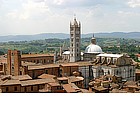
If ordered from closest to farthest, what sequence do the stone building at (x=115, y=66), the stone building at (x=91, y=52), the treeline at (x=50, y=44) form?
the treeline at (x=50, y=44) < the stone building at (x=115, y=66) < the stone building at (x=91, y=52)

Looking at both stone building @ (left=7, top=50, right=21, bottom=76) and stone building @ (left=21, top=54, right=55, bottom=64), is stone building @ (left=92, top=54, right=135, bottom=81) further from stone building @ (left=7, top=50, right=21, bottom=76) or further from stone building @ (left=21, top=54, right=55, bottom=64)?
stone building @ (left=7, top=50, right=21, bottom=76)

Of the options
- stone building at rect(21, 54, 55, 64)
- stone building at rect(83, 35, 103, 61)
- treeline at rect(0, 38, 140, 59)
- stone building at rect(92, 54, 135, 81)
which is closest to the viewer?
treeline at rect(0, 38, 140, 59)

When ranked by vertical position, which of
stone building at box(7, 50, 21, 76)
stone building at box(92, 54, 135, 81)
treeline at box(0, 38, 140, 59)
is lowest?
stone building at box(92, 54, 135, 81)

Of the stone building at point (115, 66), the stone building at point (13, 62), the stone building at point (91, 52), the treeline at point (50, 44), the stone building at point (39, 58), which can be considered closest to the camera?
the treeline at point (50, 44)

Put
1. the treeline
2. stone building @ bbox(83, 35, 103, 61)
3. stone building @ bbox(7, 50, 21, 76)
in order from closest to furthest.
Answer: the treeline, stone building @ bbox(7, 50, 21, 76), stone building @ bbox(83, 35, 103, 61)

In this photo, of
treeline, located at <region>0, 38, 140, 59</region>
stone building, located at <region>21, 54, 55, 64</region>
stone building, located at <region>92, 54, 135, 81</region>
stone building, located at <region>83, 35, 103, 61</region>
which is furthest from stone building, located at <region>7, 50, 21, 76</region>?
stone building, located at <region>83, 35, 103, 61</region>

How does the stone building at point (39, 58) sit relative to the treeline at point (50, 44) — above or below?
below

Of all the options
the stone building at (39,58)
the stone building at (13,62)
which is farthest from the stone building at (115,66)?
the stone building at (13,62)

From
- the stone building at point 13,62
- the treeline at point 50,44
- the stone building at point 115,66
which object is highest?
the treeline at point 50,44

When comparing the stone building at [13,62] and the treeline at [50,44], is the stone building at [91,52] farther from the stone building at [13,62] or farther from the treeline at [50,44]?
the stone building at [13,62]
